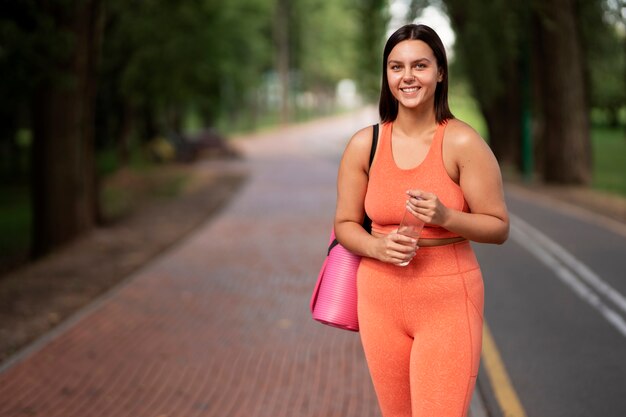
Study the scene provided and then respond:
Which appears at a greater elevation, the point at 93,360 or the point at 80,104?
the point at 80,104

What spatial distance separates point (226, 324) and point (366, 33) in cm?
2446


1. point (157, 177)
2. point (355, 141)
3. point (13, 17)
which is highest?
point (13, 17)

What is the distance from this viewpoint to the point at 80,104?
14.7 metres

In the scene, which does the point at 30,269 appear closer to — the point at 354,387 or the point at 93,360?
the point at 93,360

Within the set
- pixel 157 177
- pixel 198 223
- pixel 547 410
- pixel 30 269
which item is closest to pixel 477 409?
pixel 547 410

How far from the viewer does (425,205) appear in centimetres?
283

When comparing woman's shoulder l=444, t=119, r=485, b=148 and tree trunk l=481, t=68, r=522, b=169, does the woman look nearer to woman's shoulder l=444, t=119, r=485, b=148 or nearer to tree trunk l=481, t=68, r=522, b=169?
woman's shoulder l=444, t=119, r=485, b=148

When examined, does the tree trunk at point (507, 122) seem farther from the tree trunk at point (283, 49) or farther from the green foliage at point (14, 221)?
the tree trunk at point (283, 49)

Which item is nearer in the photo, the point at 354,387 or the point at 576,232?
the point at 354,387

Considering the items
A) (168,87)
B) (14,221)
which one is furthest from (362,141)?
(168,87)

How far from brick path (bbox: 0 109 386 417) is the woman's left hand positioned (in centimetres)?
300

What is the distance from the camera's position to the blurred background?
562 inches

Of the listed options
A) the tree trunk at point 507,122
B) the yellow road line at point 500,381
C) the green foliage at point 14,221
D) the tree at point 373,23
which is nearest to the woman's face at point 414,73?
the yellow road line at point 500,381

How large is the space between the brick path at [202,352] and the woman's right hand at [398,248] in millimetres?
2846
